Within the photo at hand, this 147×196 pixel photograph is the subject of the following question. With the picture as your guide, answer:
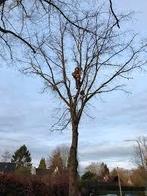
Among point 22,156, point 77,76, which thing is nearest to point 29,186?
point 77,76

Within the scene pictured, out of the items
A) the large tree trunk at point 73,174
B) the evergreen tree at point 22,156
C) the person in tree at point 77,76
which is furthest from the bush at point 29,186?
the evergreen tree at point 22,156

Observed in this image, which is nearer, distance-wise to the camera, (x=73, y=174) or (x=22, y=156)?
(x=73, y=174)

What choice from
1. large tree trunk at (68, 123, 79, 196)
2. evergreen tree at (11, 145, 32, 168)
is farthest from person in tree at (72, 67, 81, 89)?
evergreen tree at (11, 145, 32, 168)

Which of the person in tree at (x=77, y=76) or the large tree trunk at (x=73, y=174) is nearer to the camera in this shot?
the large tree trunk at (x=73, y=174)

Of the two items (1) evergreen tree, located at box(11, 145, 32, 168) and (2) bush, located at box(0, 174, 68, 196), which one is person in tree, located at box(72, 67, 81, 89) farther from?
(1) evergreen tree, located at box(11, 145, 32, 168)

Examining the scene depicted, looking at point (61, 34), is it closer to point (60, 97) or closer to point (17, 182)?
point (60, 97)

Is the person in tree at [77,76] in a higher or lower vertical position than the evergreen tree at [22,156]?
lower

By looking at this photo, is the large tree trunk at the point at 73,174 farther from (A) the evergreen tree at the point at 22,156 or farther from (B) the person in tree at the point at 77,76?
(A) the evergreen tree at the point at 22,156

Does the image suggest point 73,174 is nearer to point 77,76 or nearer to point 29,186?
point 77,76

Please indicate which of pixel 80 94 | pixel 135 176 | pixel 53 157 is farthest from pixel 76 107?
pixel 53 157

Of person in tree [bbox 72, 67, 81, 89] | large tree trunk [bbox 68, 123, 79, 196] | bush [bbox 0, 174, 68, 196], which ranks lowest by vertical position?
large tree trunk [bbox 68, 123, 79, 196]

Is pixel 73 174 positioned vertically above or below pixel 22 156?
below

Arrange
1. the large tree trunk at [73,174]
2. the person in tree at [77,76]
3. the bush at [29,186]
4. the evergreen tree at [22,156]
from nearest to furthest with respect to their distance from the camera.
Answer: the large tree trunk at [73,174] → the person in tree at [77,76] → the bush at [29,186] → the evergreen tree at [22,156]

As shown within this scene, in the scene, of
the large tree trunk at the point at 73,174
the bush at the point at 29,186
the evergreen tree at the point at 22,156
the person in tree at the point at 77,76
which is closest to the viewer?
the large tree trunk at the point at 73,174
